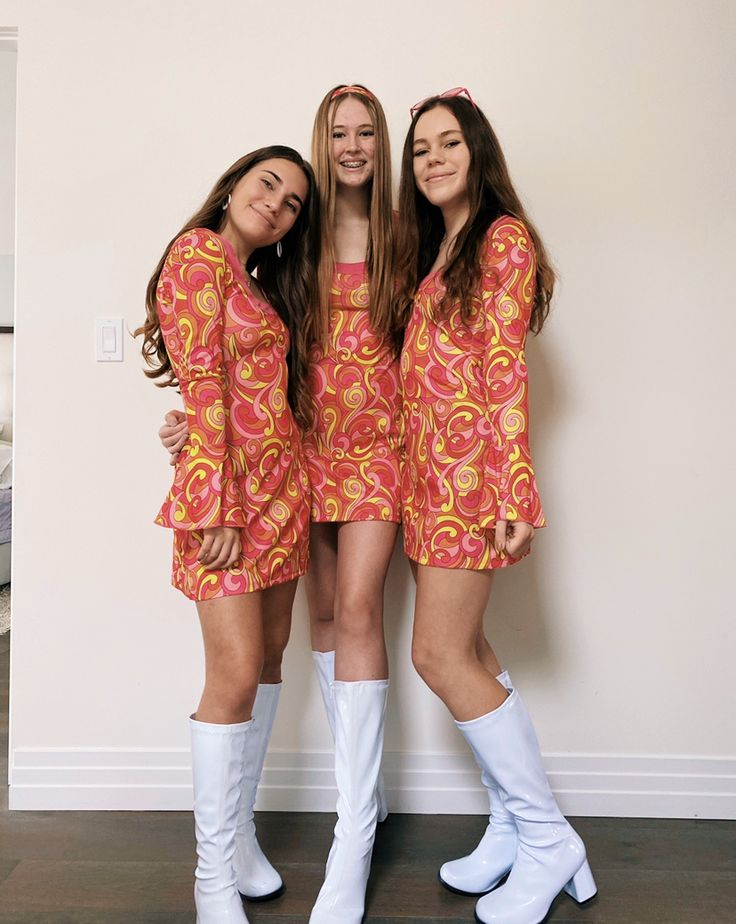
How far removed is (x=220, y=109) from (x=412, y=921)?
1729 mm

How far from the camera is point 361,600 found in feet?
4.69

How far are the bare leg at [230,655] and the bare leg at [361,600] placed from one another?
0.18 meters

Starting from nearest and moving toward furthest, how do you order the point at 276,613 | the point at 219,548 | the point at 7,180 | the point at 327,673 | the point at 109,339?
the point at 219,548 → the point at 276,613 → the point at 327,673 → the point at 109,339 → the point at 7,180

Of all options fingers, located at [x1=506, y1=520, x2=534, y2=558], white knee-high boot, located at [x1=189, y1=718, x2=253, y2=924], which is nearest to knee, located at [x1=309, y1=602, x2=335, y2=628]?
white knee-high boot, located at [x1=189, y1=718, x2=253, y2=924]

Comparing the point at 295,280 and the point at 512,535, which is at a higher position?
the point at 295,280

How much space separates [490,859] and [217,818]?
581 mm

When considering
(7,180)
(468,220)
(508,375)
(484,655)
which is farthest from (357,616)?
(7,180)

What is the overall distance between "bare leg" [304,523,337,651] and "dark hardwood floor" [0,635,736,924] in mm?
463

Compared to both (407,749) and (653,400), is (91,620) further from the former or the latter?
(653,400)

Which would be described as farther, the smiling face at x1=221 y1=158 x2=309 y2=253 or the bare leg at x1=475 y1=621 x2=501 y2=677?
the bare leg at x1=475 y1=621 x2=501 y2=677

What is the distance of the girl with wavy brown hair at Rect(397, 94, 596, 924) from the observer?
1.33m

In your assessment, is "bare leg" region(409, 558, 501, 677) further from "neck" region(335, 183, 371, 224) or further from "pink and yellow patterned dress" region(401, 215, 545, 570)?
"neck" region(335, 183, 371, 224)

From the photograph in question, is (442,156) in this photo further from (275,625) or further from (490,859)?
(490,859)

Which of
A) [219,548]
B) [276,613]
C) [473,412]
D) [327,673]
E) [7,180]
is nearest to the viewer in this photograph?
[219,548]
